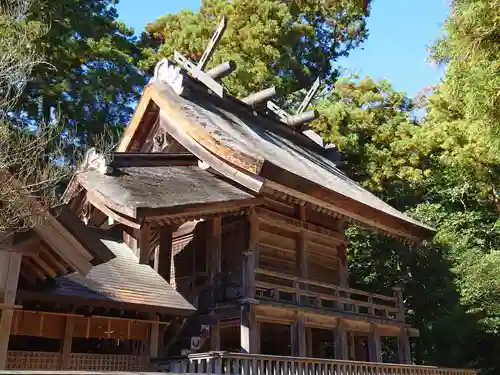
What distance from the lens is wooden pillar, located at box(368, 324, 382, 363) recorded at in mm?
12109

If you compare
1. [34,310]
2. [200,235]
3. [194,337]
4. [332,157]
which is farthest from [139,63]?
[34,310]

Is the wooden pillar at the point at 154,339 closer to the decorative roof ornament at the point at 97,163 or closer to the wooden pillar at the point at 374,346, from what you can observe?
the decorative roof ornament at the point at 97,163

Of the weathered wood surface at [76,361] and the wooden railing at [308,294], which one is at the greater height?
the wooden railing at [308,294]

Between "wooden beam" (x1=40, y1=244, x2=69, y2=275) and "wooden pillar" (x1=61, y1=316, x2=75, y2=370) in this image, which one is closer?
"wooden beam" (x1=40, y1=244, x2=69, y2=275)

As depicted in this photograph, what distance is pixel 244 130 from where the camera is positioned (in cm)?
1359

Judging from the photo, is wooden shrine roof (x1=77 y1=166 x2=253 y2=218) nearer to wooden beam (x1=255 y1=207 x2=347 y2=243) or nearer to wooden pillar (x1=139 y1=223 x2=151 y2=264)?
wooden pillar (x1=139 y1=223 x2=151 y2=264)

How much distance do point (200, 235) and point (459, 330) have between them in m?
8.24

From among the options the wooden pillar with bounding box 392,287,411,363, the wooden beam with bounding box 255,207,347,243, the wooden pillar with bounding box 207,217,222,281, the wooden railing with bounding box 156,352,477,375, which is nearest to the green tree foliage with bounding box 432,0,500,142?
the wooden beam with bounding box 255,207,347,243

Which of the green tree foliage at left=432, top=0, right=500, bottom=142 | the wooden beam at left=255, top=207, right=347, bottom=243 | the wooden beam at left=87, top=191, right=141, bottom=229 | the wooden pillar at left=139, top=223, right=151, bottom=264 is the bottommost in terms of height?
the wooden pillar at left=139, top=223, right=151, bottom=264

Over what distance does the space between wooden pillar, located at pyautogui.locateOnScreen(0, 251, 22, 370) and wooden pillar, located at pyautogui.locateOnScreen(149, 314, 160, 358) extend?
110 inches

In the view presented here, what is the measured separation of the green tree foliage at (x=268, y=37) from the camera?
22719mm

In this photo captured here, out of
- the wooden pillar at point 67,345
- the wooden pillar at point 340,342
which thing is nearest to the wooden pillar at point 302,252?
the wooden pillar at point 340,342

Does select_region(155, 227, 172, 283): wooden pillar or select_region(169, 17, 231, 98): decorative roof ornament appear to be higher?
select_region(169, 17, 231, 98): decorative roof ornament

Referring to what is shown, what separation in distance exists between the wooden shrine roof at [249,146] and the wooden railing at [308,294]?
165 cm
